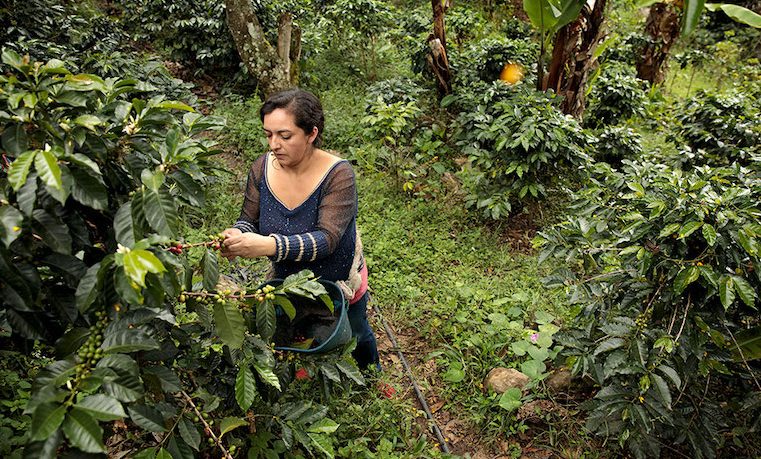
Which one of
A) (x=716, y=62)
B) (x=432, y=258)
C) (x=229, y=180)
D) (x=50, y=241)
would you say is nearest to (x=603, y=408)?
(x=432, y=258)

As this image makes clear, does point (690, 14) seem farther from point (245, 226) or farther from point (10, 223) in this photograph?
point (245, 226)

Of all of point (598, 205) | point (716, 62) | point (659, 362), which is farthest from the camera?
point (716, 62)

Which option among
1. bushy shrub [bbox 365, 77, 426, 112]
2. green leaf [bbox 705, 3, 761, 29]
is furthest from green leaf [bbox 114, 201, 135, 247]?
bushy shrub [bbox 365, 77, 426, 112]

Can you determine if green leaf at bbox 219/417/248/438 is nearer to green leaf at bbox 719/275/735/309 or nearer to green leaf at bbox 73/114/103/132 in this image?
green leaf at bbox 73/114/103/132

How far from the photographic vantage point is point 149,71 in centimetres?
478

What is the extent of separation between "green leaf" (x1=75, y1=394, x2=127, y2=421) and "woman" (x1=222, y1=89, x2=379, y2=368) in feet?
2.69

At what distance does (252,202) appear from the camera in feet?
7.56

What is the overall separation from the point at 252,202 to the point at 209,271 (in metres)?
0.96

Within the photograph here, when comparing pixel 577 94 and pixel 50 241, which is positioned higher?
pixel 50 241

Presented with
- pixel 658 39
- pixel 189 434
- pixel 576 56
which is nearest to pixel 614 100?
pixel 576 56

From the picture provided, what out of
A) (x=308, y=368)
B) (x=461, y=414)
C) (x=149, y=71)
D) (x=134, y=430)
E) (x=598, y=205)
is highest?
(x=149, y=71)

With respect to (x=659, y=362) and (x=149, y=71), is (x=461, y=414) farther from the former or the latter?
(x=149, y=71)

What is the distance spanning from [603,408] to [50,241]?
2.35 meters

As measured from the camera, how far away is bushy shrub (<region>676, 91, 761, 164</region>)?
14.8 feet
